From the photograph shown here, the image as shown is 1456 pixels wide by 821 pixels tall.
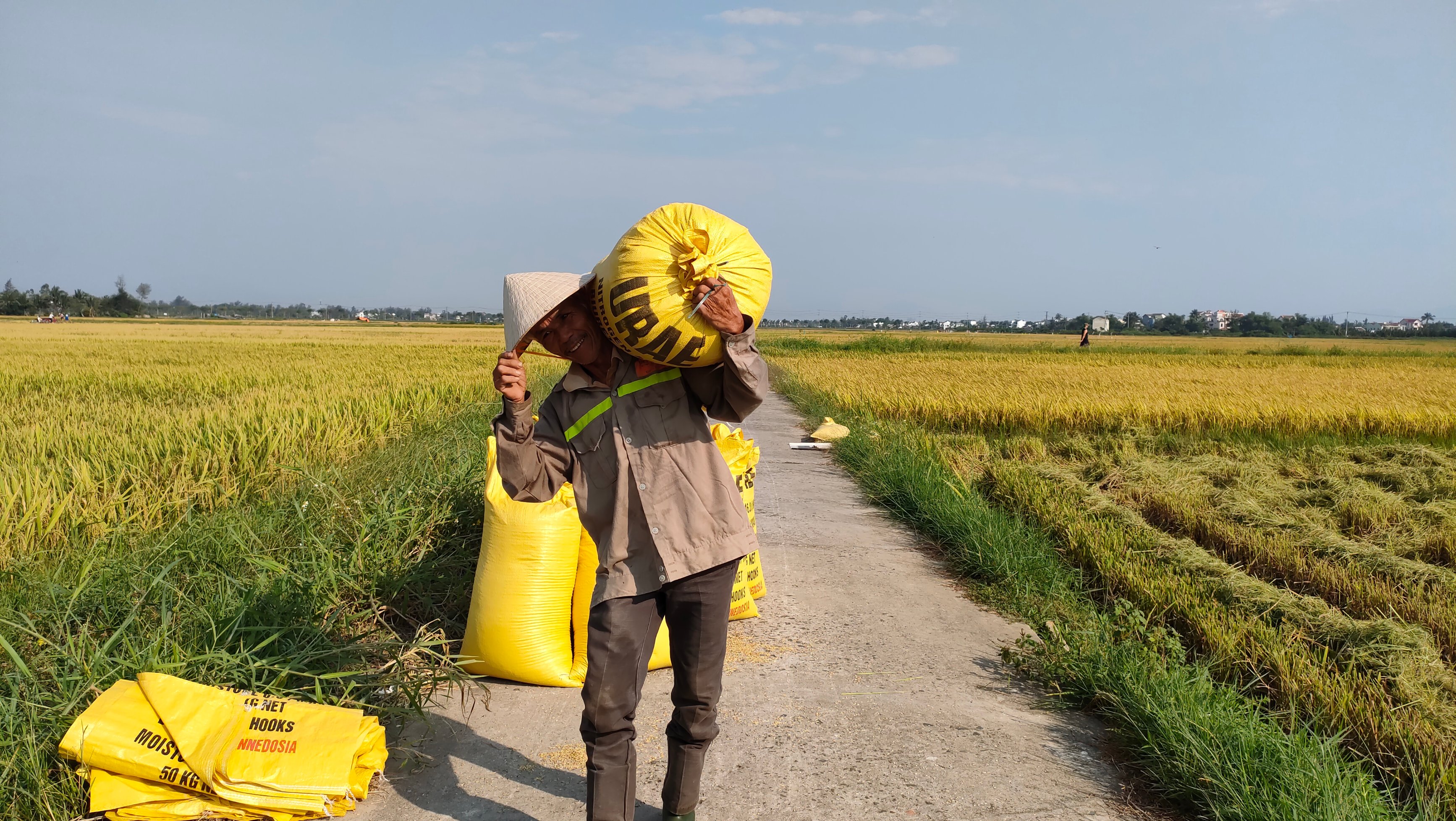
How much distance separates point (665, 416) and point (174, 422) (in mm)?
6740

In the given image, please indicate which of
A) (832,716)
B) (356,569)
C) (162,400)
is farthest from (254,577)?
(162,400)

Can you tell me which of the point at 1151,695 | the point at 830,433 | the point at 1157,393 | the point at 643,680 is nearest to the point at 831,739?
the point at 643,680

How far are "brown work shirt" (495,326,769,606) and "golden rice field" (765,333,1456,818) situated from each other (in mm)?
2163

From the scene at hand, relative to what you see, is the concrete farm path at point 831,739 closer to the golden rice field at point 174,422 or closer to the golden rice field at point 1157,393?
the golden rice field at point 174,422

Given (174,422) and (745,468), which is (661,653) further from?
(174,422)

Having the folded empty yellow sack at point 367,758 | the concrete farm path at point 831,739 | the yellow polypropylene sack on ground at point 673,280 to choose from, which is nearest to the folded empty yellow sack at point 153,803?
the folded empty yellow sack at point 367,758

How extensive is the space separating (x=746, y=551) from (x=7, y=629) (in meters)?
2.71

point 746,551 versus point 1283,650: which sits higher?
point 746,551

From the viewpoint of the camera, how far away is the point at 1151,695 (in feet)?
10.6

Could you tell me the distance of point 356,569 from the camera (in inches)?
156

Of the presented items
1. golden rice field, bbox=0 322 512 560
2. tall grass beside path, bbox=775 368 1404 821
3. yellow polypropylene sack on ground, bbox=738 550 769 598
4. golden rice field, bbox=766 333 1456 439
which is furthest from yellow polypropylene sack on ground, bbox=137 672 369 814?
golden rice field, bbox=766 333 1456 439

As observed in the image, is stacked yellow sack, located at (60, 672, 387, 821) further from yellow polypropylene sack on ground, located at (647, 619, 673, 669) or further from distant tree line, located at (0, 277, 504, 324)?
distant tree line, located at (0, 277, 504, 324)

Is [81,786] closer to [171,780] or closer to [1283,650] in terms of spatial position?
[171,780]

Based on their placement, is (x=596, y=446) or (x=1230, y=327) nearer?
(x=596, y=446)
